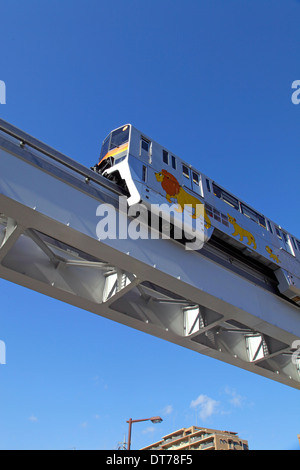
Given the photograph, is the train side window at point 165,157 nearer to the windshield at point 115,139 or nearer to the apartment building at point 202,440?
the windshield at point 115,139

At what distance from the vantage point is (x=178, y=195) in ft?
29.3

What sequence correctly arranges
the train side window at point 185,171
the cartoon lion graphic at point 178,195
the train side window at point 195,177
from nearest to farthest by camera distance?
1. the cartoon lion graphic at point 178,195
2. the train side window at point 185,171
3. the train side window at point 195,177

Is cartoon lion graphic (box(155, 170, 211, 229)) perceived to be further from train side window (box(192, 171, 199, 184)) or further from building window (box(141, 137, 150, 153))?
train side window (box(192, 171, 199, 184))

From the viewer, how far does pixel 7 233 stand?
255 inches

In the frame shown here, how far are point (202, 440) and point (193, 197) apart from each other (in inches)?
2734

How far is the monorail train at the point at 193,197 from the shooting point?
8.33 metres

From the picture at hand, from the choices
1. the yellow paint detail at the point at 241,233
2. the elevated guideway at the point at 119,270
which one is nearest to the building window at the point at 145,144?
the elevated guideway at the point at 119,270

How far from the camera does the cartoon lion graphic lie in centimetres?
869

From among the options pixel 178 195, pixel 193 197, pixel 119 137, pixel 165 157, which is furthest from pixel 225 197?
pixel 119 137

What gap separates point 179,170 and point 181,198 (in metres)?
1.23

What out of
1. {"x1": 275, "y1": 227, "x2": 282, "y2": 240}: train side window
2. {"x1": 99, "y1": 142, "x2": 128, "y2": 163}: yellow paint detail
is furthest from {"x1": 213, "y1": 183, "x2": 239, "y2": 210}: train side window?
{"x1": 99, "y1": 142, "x2": 128, "y2": 163}: yellow paint detail
